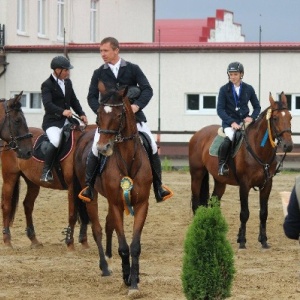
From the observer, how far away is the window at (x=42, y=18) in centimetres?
4145

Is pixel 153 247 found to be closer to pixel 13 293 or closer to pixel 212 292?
pixel 13 293

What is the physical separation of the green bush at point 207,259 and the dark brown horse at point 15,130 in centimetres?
547

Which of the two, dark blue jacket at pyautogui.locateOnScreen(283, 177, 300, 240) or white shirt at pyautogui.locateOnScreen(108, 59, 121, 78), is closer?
dark blue jacket at pyautogui.locateOnScreen(283, 177, 300, 240)

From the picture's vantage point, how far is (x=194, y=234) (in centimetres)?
856

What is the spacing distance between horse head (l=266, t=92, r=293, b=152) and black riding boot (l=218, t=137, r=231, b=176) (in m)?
0.76

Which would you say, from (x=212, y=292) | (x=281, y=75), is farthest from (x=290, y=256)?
(x=281, y=75)

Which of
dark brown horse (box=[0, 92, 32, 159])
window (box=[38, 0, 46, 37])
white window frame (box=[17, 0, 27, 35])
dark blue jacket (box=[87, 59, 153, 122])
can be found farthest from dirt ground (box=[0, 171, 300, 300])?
window (box=[38, 0, 46, 37])

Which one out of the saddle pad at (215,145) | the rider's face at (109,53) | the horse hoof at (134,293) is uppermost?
the rider's face at (109,53)

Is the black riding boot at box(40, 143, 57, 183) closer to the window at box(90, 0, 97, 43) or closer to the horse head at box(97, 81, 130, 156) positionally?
the horse head at box(97, 81, 130, 156)

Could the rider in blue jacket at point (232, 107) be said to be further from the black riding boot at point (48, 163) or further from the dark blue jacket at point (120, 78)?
the dark blue jacket at point (120, 78)

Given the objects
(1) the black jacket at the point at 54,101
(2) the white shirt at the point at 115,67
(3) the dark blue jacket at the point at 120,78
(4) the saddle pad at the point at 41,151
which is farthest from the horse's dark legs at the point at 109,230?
(1) the black jacket at the point at 54,101

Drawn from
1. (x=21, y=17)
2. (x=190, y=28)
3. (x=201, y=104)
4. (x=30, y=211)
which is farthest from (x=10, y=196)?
(x=190, y=28)

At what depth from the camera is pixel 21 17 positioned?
40.0 meters

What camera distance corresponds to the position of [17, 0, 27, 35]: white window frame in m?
39.6
